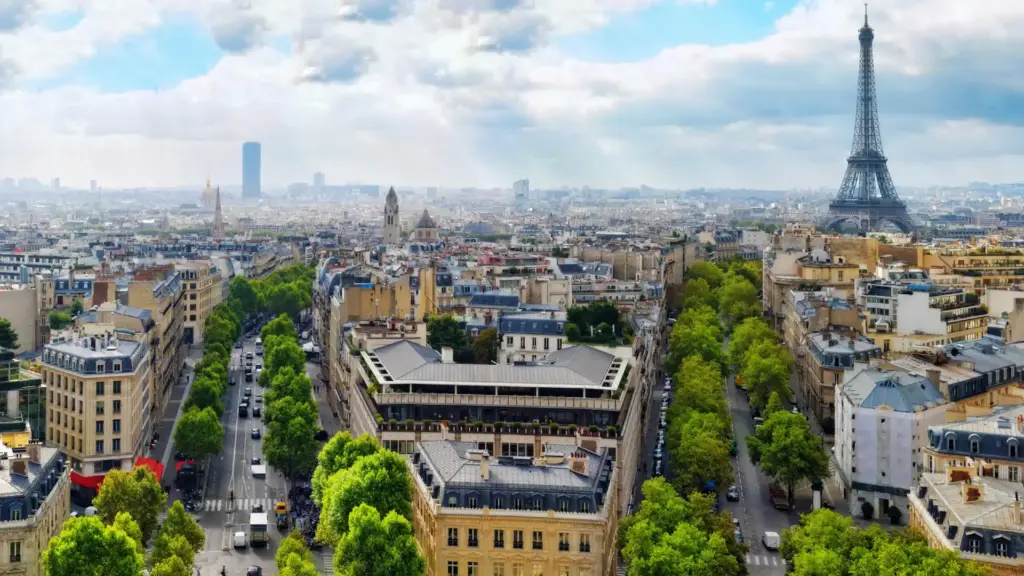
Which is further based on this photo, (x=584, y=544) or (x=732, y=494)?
(x=732, y=494)

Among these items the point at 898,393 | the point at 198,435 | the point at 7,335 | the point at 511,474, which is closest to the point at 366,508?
the point at 511,474

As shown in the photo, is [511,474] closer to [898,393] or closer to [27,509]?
[27,509]

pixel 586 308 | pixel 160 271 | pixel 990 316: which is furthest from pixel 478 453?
pixel 160 271

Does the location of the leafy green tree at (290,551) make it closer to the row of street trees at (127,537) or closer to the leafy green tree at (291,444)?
the row of street trees at (127,537)

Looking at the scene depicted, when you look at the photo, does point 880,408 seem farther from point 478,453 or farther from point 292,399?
point 292,399

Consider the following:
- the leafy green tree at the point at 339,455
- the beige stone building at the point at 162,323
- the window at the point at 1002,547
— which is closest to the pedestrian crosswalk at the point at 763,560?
the window at the point at 1002,547

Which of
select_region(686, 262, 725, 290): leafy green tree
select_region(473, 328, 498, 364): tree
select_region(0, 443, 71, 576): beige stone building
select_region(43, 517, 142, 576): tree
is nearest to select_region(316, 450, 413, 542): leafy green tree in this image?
select_region(43, 517, 142, 576): tree

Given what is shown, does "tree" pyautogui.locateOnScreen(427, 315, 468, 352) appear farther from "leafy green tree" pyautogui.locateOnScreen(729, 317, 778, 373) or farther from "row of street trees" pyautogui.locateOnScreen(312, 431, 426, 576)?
"leafy green tree" pyautogui.locateOnScreen(729, 317, 778, 373)
